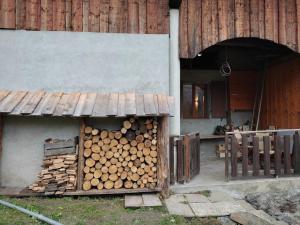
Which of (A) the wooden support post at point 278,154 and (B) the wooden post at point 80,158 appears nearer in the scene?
(B) the wooden post at point 80,158

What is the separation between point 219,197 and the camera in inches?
259

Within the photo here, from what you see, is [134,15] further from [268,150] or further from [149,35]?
[268,150]

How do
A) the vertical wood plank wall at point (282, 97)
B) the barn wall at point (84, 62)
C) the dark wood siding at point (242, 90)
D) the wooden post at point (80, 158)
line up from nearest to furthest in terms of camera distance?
1. the wooden post at point (80, 158)
2. the barn wall at point (84, 62)
3. the vertical wood plank wall at point (282, 97)
4. the dark wood siding at point (242, 90)

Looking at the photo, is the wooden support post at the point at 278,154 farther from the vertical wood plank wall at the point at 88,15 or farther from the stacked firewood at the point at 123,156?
the vertical wood plank wall at the point at 88,15

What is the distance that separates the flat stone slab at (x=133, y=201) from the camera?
19.5ft

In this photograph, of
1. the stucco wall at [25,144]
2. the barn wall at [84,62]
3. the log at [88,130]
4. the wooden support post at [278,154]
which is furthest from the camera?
the wooden support post at [278,154]

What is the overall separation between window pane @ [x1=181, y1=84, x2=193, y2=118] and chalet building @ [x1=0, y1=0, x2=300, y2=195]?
365 cm

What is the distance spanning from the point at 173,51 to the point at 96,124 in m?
2.61

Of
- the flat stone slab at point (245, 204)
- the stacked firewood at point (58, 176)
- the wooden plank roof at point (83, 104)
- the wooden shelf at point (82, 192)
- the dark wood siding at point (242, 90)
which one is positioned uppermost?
the dark wood siding at point (242, 90)

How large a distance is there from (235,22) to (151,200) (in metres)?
4.96

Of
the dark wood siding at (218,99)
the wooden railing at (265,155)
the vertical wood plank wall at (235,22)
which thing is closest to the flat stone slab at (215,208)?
the wooden railing at (265,155)

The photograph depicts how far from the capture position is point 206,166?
31.3 feet

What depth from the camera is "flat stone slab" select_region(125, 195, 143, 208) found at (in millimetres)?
5953

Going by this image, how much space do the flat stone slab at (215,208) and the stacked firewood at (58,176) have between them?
8.47 feet
